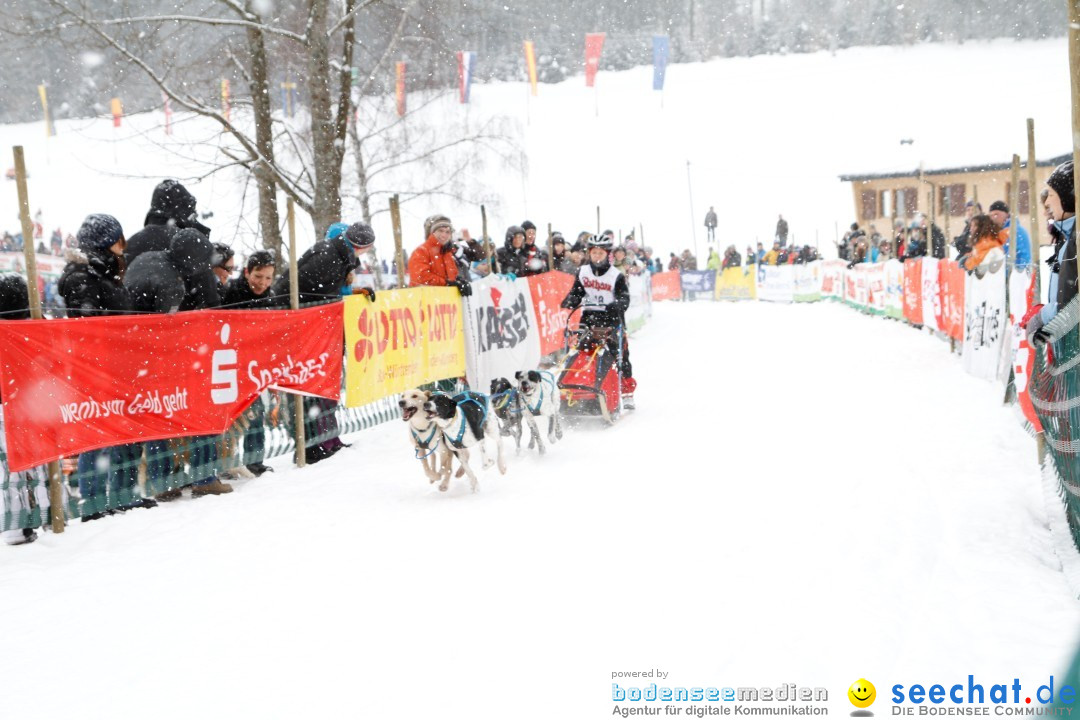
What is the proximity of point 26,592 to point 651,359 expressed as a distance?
10985 mm

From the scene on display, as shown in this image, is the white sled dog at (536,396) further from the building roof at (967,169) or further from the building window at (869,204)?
the building window at (869,204)

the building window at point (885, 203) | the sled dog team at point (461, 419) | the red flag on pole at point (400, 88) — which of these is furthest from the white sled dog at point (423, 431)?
the building window at point (885, 203)

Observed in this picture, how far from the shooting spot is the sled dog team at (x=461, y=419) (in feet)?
20.8

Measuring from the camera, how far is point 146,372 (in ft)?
21.3

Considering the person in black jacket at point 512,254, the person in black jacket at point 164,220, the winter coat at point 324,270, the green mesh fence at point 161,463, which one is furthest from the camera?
the person in black jacket at point 512,254

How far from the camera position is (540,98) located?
7169 centimetres

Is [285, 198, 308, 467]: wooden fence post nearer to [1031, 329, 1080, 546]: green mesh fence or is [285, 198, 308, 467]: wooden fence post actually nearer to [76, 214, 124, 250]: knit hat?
[76, 214, 124, 250]: knit hat

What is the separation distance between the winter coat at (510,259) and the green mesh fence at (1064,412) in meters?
8.72

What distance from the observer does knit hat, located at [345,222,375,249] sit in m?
8.73

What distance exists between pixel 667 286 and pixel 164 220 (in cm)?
2926

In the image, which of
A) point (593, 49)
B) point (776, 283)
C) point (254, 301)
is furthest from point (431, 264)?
point (593, 49)

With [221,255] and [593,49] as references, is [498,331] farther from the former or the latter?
[593,49]

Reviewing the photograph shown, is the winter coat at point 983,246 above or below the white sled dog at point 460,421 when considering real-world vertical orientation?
above

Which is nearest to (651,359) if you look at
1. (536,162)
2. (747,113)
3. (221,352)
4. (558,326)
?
(558,326)
